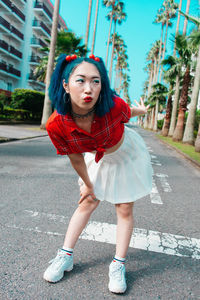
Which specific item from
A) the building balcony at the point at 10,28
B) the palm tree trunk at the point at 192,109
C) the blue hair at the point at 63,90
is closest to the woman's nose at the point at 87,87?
the blue hair at the point at 63,90

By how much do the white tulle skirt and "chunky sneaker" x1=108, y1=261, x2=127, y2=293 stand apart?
0.49 metres

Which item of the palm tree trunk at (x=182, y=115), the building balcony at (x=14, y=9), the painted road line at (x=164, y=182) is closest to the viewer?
the painted road line at (x=164, y=182)

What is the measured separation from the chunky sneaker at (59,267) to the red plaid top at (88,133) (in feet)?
2.81

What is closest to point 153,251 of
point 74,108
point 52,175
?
point 74,108

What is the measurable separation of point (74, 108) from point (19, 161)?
5.15m

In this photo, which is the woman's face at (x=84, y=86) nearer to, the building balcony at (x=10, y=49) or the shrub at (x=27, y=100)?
the shrub at (x=27, y=100)

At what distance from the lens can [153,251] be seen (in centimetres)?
252

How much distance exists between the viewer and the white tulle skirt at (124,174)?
6.72 feet

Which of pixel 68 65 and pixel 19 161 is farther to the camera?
pixel 19 161

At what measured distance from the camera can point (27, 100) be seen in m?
26.0

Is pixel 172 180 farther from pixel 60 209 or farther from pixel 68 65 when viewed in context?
pixel 68 65

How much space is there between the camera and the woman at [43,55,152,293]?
1.69 meters

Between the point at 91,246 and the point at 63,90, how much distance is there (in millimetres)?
1554

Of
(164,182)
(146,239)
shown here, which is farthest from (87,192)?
(164,182)
